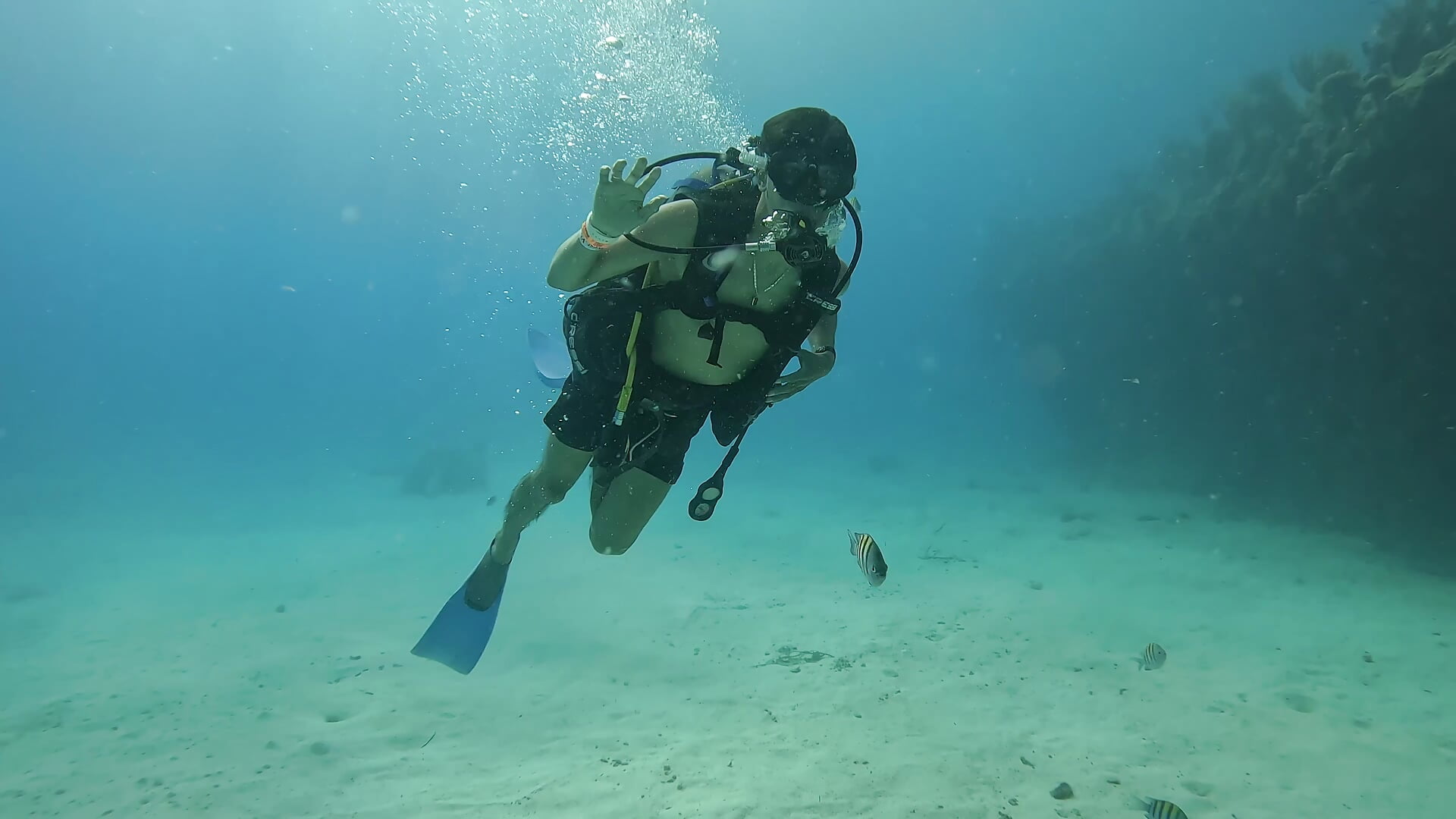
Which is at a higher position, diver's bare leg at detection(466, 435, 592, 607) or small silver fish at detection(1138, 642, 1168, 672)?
diver's bare leg at detection(466, 435, 592, 607)

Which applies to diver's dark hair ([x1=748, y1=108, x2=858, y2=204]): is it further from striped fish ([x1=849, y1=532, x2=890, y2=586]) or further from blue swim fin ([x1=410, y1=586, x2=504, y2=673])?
blue swim fin ([x1=410, y1=586, x2=504, y2=673])

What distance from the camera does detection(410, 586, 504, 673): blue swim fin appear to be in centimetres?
509

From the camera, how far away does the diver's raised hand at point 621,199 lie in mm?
2401

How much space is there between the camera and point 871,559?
453 cm

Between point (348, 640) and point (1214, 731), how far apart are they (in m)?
9.27

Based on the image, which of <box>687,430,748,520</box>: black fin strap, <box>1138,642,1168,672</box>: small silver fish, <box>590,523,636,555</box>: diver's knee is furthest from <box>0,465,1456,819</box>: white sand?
<box>687,430,748,520</box>: black fin strap

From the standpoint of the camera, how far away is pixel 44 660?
305 inches

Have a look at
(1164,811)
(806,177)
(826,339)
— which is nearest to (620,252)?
(806,177)

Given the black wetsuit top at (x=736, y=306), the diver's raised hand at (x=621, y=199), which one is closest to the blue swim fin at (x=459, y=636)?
the black wetsuit top at (x=736, y=306)

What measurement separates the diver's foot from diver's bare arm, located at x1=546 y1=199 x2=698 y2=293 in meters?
2.85

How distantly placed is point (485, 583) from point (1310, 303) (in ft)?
58.0

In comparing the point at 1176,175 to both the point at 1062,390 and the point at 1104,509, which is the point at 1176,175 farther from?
the point at 1104,509

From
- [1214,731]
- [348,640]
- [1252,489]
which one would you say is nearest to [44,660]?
[348,640]

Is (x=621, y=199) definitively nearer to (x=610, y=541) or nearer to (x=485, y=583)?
(x=610, y=541)
